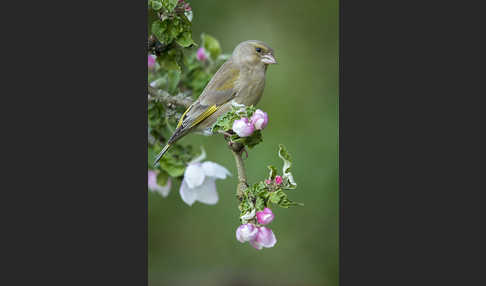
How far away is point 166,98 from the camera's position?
2293 mm

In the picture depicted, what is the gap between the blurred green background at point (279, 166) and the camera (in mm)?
2389

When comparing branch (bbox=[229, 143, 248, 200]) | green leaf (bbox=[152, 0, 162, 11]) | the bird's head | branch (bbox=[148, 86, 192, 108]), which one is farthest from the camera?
the bird's head

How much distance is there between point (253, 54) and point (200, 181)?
623 mm

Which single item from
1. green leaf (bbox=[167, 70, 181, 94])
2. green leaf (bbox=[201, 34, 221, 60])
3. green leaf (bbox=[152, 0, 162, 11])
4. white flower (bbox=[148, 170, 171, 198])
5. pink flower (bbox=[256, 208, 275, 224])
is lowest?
pink flower (bbox=[256, 208, 275, 224])

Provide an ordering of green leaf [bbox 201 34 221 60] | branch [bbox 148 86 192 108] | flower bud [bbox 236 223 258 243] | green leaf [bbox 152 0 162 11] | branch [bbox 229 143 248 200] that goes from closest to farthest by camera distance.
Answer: flower bud [bbox 236 223 258 243]
branch [bbox 229 143 248 200]
green leaf [bbox 152 0 162 11]
branch [bbox 148 86 192 108]
green leaf [bbox 201 34 221 60]

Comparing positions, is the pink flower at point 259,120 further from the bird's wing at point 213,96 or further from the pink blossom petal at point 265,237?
the bird's wing at point 213,96

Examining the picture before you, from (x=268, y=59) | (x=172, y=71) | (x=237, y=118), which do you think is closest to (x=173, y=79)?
(x=172, y=71)

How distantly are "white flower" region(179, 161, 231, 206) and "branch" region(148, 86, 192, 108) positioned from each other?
0.28 metres

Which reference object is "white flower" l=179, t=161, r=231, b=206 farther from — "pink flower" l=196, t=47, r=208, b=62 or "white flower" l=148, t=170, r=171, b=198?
"pink flower" l=196, t=47, r=208, b=62

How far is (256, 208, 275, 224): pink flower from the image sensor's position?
1729 millimetres

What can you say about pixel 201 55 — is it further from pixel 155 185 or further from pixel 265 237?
pixel 265 237

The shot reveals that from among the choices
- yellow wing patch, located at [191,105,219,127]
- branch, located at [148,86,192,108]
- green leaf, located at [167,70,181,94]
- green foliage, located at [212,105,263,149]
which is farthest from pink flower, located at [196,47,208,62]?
green foliage, located at [212,105,263,149]

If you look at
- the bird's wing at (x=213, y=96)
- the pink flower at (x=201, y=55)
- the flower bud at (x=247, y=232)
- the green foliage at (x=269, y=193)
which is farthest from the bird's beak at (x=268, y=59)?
the flower bud at (x=247, y=232)

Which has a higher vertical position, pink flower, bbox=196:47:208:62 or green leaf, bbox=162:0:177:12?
green leaf, bbox=162:0:177:12
